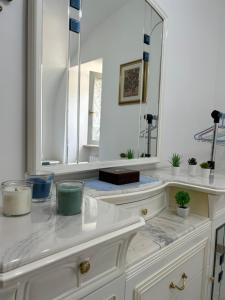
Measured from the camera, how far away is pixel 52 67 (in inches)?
35.6

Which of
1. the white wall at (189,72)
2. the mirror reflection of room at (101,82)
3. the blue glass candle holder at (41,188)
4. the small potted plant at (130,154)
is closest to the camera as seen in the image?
the blue glass candle holder at (41,188)

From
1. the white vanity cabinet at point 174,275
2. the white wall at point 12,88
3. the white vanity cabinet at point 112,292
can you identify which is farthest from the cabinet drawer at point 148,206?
the white wall at point 12,88

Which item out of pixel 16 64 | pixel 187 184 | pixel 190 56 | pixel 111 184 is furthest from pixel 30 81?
pixel 190 56

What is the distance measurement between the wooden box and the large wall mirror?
0.06 meters

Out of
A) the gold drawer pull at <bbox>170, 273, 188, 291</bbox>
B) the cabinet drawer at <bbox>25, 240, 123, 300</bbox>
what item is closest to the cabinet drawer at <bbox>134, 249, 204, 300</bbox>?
the gold drawer pull at <bbox>170, 273, 188, 291</bbox>

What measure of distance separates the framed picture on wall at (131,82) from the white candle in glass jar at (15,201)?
0.81 meters

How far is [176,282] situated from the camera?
0.95 meters

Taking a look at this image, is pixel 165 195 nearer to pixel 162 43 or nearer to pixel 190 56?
pixel 162 43

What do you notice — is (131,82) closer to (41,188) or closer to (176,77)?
(176,77)

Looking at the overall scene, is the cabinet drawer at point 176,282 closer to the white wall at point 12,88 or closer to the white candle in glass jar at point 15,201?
the white candle in glass jar at point 15,201

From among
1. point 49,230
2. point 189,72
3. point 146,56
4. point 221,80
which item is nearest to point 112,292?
point 49,230

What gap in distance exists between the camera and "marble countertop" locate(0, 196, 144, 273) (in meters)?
0.43

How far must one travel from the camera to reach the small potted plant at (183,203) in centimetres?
119

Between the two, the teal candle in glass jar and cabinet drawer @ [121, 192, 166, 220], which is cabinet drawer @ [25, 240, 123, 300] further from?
cabinet drawer @ [121, 192, 166, 220]
